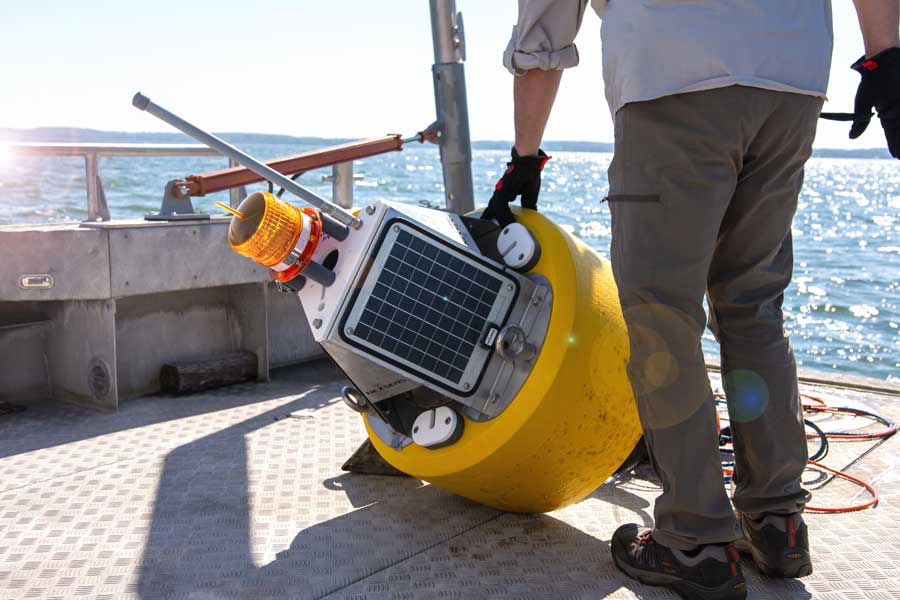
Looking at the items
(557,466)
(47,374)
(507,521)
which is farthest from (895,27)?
(47,374)

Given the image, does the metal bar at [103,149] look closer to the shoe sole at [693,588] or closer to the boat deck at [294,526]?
the boat deck at [294,526]

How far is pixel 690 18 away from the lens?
7.30 ft

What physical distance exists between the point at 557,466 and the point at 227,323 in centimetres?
261

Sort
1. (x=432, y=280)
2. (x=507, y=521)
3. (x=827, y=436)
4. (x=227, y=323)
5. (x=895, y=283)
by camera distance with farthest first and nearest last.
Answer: (x=895, y=283) < (x=227, y=323) < (x=827, y=436) < (x=507, y=521) < (x=432, y=280)

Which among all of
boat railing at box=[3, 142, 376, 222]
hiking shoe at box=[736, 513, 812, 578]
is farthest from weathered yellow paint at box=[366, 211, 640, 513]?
boat railing at box=[3, 142, 376, 222]

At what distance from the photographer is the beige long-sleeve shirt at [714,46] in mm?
2211

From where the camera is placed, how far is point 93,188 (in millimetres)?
5059

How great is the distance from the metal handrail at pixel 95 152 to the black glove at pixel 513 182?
7.48 feet

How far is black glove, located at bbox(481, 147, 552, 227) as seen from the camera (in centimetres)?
282

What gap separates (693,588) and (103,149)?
3.84 metres

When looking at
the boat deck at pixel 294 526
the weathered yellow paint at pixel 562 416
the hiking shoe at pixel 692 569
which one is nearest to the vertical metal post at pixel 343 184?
the boat deck at pixel 294 526

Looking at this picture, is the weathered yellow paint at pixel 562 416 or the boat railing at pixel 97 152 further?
the boat railing at pixel 97 152

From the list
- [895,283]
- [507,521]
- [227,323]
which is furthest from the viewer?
[895,283]

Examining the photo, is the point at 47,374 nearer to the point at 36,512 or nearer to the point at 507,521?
the point at 36,512
